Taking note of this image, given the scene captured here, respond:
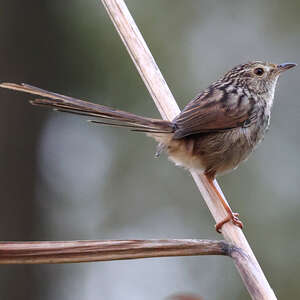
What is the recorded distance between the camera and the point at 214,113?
3.61 m

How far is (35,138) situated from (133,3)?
2.14m

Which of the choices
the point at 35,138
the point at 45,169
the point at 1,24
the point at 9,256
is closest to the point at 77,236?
the point at 45,169

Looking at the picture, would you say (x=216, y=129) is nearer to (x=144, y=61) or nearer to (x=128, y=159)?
(x=144, y=61)

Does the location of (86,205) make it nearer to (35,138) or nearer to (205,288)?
(35,138)

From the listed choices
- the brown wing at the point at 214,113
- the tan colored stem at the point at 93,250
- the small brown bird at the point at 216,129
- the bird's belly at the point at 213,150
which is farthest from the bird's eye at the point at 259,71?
the tan colored stem at the point at 93,250

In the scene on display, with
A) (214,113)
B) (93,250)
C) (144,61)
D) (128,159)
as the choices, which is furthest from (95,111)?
(128,159)

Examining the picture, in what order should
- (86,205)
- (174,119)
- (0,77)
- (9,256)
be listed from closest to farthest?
(9,256)
(174,119)
(0,77)
(86,205)

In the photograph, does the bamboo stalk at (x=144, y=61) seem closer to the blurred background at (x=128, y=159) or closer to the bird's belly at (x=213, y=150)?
the bird's belly at (x=213, y=150)

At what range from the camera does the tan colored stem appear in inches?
72.9

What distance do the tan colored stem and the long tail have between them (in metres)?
0.59

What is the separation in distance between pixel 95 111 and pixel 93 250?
83 centimetres

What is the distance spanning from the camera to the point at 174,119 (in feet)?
11.0

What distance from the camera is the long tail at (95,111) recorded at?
224cm

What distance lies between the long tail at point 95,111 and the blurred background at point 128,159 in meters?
3.96
